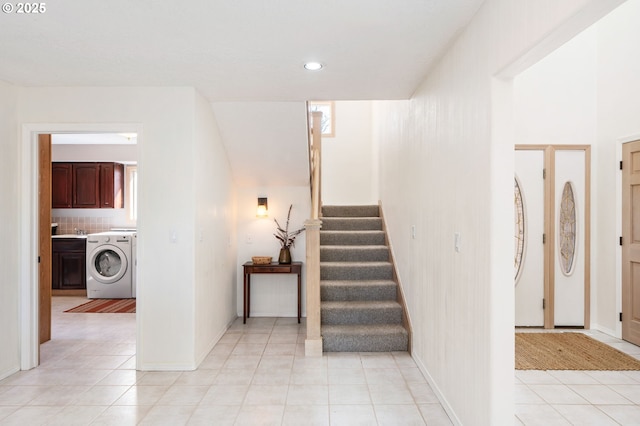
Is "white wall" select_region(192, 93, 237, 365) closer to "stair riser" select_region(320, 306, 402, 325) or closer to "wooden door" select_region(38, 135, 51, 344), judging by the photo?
"stair riser" select_region(320, 306, 402, 325)

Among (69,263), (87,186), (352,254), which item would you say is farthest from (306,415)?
(87,186)

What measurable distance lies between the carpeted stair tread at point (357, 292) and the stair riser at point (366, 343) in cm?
58

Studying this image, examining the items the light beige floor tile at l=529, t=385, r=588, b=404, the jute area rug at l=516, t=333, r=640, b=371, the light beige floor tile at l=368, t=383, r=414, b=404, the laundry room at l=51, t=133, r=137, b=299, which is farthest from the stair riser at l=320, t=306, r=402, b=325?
the laundry room at l=51, t=133, r=137, b=299

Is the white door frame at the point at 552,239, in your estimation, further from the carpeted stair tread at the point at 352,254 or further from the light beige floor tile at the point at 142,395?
the light beige floor tile at the point at 142,395

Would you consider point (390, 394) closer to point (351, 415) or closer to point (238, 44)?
point (351, 415)

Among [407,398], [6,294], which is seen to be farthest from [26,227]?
[407,398]

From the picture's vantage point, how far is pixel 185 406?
291 cm

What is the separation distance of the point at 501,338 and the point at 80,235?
23.8ft

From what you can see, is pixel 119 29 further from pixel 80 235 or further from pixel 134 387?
pixel 80 235

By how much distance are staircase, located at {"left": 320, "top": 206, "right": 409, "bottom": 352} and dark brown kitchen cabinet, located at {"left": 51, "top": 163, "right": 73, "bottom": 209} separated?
4525 mm

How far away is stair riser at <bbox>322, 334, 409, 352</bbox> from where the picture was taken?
4062 mm

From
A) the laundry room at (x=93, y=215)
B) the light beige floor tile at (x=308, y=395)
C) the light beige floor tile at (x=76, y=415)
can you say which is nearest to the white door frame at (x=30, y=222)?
the light beige floor tile at (x=76, y=415)

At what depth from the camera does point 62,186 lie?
7168 millimetres

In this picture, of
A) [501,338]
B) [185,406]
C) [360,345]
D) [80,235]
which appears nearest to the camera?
[501,338]
